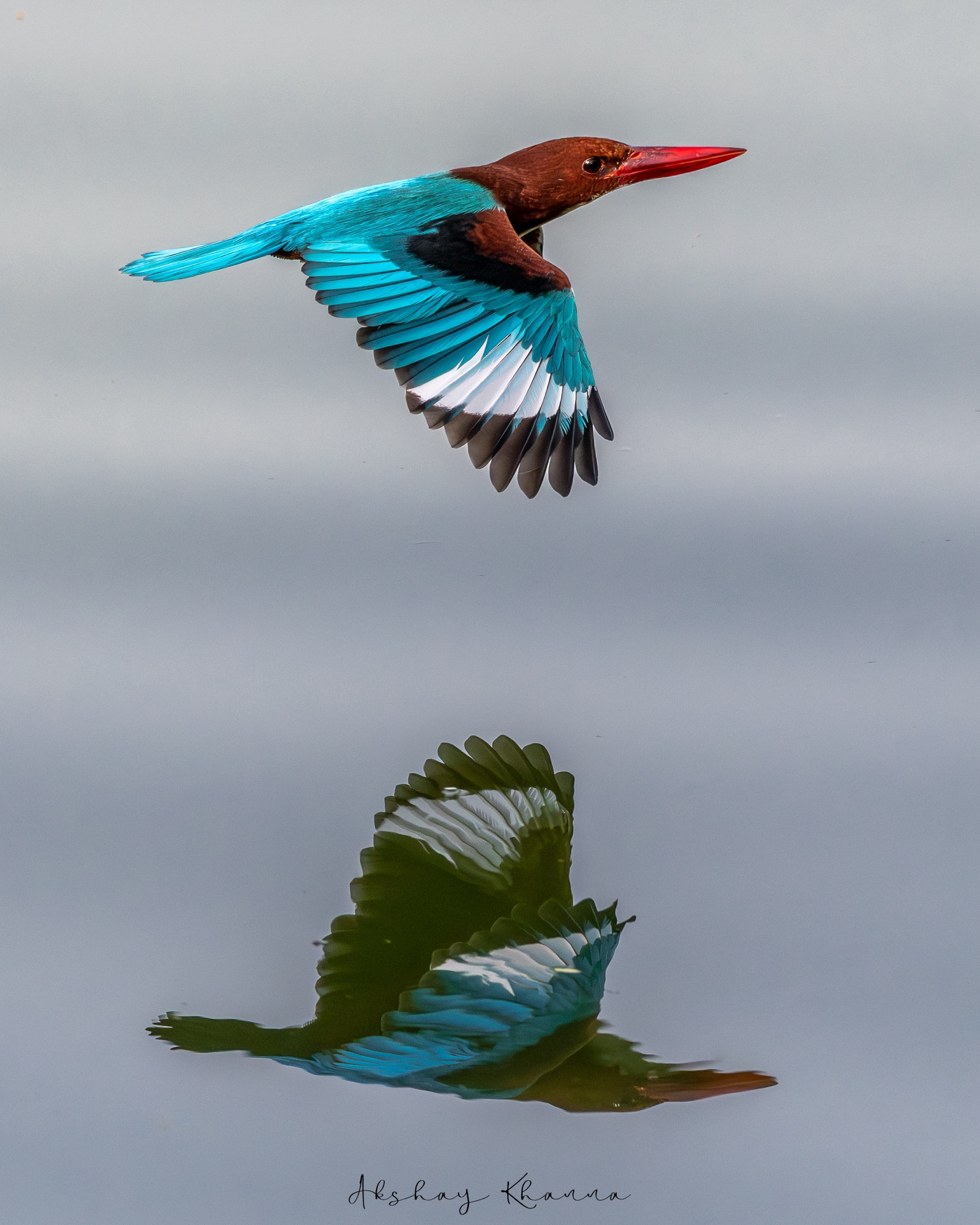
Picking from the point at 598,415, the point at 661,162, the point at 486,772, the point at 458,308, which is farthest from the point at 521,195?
the point at 486,772

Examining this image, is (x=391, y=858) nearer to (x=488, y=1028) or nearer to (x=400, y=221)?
(x=488, y=1028)

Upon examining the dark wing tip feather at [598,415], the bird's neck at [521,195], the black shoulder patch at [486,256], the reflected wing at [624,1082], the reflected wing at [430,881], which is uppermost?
the bird's neck at [521,195]

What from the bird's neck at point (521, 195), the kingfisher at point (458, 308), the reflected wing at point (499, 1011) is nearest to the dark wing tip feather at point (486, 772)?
the reflected wing at point (499, 1011)

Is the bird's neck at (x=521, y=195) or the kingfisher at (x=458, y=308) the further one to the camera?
the bird's neck at (x=521, y=195)

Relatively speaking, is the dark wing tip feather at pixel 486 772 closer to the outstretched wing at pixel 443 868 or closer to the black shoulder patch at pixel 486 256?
the outstretched wing at pixel 443 868

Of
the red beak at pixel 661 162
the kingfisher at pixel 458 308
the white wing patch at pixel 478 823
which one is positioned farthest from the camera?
the red beak at pixel 661 162

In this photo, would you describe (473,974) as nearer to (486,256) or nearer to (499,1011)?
(499,1011)
